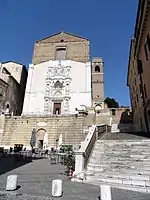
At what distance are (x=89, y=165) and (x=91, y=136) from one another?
5.94ft

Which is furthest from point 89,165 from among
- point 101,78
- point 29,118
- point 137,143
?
point 101,78

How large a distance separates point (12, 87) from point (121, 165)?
27.7 meters

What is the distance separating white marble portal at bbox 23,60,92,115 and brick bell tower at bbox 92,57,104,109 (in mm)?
5442

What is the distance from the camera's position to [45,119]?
75.9 ft

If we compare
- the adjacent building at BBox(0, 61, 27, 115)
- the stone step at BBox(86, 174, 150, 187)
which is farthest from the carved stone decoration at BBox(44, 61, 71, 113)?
the stone step at BBox(86, 174, 150, 187)

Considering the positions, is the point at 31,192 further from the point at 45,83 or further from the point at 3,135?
the point at 45,83

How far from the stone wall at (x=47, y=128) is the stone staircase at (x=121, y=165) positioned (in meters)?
12.7

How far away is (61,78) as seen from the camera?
31609 mm

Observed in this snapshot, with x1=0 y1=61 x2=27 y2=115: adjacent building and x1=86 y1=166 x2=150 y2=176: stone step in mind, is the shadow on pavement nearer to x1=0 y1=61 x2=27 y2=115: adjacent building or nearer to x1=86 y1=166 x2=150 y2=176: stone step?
x1=86 y1=166 x2=150 y2=176: stone step

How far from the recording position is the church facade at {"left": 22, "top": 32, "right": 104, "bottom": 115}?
29.5 meters

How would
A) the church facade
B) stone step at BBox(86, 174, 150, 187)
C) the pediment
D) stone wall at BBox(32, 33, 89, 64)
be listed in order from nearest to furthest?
stone step at BBox(86, 174, 150, 187)
the church facade
stone wall at BBox(32, 33, 89, 64)
the pediment

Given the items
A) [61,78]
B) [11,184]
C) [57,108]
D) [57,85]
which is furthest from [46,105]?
[11,184]

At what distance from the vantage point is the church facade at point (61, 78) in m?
29.5

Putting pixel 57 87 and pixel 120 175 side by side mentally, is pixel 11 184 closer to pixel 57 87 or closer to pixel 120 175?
pixel 120 175
